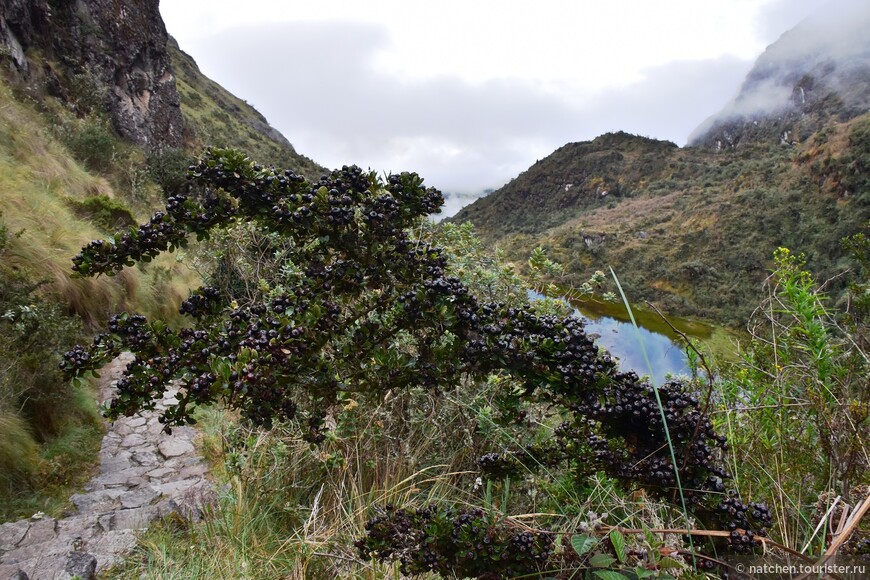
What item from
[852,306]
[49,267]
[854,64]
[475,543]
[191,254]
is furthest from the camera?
[854,64]

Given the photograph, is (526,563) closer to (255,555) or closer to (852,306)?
(255,555)

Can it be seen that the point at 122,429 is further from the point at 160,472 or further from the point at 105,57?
the point at 105,57

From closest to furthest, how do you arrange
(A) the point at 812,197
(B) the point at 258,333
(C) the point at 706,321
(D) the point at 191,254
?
(B) the point at 258,333
(D) the point at 191,254
(C) the point at 706,321
(A) the point at 812,197

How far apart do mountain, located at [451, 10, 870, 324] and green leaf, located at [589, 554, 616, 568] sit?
3189 mm

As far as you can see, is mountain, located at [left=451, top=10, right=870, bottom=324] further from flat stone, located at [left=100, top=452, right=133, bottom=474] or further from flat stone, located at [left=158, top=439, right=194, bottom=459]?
flat stone, located at [left=100, top=452, right=133, bottom=474]

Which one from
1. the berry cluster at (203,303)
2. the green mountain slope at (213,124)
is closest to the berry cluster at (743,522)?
the berry cluster at (203,303)

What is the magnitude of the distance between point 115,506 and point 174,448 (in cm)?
163

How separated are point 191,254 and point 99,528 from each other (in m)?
9.06

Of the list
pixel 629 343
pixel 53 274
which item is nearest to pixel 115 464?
pixel 53 274

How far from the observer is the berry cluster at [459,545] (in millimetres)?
1510

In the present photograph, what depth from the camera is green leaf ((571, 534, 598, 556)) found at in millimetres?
1418

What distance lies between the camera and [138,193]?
14516mm

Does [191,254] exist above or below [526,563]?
above

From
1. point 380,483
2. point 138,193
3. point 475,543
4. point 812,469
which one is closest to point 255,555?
point 380,483
